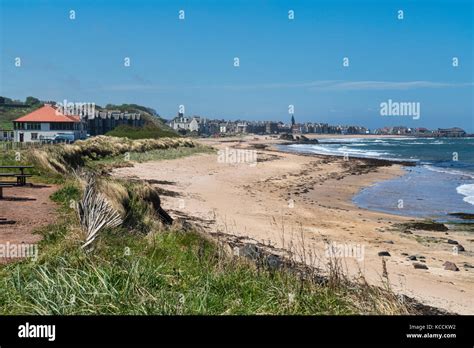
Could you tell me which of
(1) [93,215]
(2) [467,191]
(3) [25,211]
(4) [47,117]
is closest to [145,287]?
(1) [93,215]

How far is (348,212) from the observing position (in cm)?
1827

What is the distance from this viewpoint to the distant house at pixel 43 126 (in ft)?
175

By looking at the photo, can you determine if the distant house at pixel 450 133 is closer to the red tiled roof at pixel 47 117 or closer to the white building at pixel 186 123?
the white building at pixel 186 123

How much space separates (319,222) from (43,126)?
45.7 metres

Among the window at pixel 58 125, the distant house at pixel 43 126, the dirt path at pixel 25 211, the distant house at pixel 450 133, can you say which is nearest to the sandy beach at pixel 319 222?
the dirt path at pixel 25 211

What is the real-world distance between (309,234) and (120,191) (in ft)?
17.4

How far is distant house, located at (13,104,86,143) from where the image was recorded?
2105 inches

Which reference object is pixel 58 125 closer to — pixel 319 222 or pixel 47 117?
pixel 47 117

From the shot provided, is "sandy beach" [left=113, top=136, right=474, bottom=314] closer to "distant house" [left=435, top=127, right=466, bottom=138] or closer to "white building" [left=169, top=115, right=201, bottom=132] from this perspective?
"white building" [left=169, top=115, right=201, bottom=132]

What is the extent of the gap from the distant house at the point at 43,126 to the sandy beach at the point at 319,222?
26908mm

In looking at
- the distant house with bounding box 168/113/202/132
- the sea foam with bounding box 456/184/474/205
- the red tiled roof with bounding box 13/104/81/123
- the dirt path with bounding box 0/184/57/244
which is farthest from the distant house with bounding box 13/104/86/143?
the distant house with bounding box 168/113/202/132
